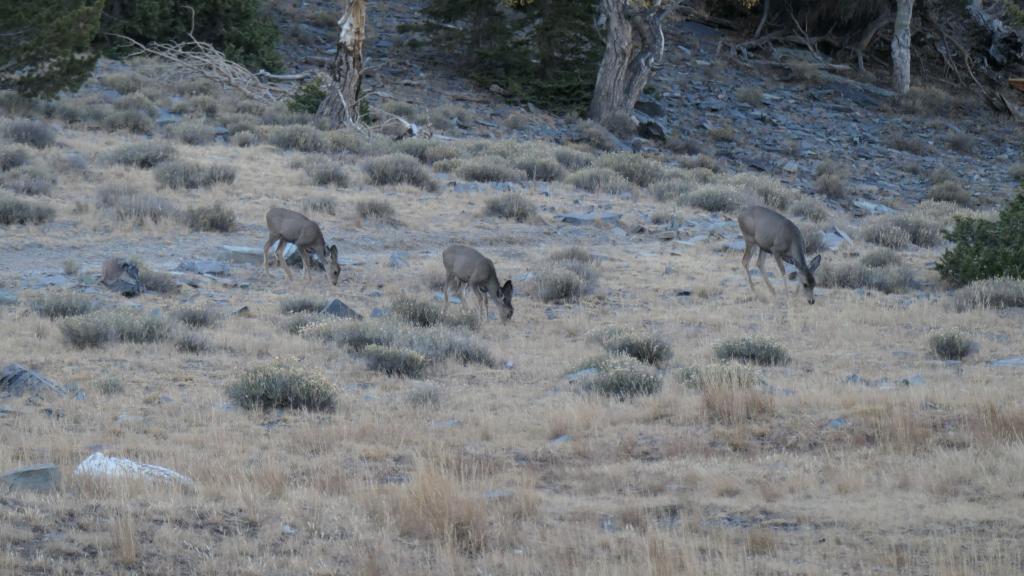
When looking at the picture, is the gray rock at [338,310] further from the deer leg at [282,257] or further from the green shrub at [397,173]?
the green shrub at [397,173]

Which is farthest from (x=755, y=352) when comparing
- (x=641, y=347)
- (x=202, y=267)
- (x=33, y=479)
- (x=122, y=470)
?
(x=202, y=267)

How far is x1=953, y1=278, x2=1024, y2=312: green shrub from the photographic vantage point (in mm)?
16391

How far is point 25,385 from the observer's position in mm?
10719

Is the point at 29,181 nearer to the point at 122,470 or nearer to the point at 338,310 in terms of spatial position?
the point at 338,310

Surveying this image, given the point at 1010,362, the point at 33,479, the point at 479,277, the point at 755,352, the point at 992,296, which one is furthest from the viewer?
the point at 992,296

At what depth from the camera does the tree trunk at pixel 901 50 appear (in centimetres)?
4472

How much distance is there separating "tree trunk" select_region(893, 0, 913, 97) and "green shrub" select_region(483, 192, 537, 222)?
25.5 metres

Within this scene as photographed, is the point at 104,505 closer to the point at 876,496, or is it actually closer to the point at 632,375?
the point at 876,496

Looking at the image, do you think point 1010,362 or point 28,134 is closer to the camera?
point 1010,362

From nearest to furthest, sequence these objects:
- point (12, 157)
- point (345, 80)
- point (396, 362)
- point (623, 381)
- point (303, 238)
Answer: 1. point (623, 381)
2. point (396, 362)
3. point (303, 238)
4. point (12, 157)
5. point (345, 80)

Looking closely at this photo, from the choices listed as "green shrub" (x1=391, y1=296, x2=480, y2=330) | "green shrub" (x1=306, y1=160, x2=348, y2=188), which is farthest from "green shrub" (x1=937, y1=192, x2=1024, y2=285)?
"green shrub" (x1=306, y1=160, x2=348, y2=188)

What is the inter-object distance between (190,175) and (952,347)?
48.1ft

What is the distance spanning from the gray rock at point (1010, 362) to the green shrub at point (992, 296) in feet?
10.6

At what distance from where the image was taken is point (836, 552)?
683 cm
